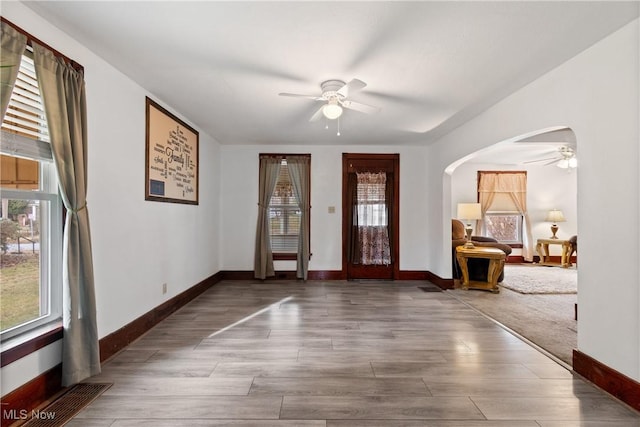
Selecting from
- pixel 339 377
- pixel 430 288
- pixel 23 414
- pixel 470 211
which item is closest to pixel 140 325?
pixel 23 414

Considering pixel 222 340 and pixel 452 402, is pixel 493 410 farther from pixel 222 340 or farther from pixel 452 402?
pixel 222 340

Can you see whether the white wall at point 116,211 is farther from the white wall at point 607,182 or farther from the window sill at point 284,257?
the white wall at point 607,182

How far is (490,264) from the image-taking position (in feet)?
16.9

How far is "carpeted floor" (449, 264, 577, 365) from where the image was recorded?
305cm

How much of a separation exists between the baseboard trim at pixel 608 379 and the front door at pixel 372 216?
3.61 metres

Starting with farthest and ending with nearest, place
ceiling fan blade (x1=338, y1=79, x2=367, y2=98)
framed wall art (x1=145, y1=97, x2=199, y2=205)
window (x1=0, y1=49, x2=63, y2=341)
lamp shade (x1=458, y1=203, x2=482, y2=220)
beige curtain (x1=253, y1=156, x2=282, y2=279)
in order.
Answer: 1. beige curtain (x1=253, y1=156, x2=282, y2=279)
2. lamp shade (x1=458, y1=203, x2=482, y2=220)
3. framed wall art (x1=145, y1=97, x2=199, y2=205)
4. ceiling fan blade (x1=338, y1=79, x2=367, y2=98)
5. window (x1=0, y1=49, x2=63, y2=341)

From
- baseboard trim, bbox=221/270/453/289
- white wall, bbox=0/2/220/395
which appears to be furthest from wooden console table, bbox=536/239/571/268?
white wall, bbox=0/2/220/395

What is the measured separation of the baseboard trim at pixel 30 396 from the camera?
5.92ft

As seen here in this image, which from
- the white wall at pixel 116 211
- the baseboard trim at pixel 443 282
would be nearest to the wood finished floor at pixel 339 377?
the white wall at pixel 116 211

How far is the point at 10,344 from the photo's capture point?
1865 millimetres

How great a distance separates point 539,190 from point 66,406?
10.2 metres

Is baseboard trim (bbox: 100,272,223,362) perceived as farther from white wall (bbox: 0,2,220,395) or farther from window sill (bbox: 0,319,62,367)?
window sill (bbox: 0,319,62,367)

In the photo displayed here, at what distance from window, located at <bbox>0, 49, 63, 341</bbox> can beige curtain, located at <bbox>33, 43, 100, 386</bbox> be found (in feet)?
0.36

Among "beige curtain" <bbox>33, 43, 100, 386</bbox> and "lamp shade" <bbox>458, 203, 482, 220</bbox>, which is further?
"lamp shade" <bbox>458, 203, 482, 220</bbox>
